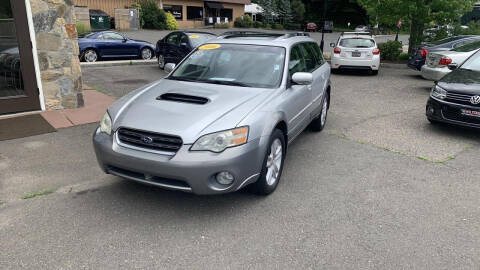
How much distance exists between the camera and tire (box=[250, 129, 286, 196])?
4.09 meters

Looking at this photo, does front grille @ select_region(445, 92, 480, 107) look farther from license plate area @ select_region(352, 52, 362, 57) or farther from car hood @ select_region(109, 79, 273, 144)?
license plate area @ select_region(352, 52, 362, 57)

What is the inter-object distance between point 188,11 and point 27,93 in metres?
42.4

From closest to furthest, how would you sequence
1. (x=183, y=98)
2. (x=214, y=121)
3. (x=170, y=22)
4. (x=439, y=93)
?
→ (x=214, y=121)
(x=183, y=98)
(x=439, y=93)
(x=170, y=22)

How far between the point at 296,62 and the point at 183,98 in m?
1.90

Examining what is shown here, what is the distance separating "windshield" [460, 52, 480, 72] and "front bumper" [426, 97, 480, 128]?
4.43 feet

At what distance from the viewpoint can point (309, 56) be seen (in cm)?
623

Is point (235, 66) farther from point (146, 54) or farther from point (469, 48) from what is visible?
point (146, 54)

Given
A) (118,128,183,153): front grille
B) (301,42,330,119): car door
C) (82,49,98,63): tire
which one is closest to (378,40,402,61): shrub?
(301,42,330,119): car door

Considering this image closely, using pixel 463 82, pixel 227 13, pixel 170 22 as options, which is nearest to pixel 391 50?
pixel 463 82

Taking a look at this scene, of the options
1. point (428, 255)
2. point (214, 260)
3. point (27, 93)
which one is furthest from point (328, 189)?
point (27, 93)

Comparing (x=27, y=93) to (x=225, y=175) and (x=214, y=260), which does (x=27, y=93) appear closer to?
(x=225, y=175)

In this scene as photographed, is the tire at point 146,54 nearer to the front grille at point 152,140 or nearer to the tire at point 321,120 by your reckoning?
the tire at point 321,120

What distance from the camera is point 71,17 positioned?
745 centimetres

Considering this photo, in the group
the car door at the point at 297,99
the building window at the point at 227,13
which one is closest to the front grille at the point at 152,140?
the car door at the point at 297,99
